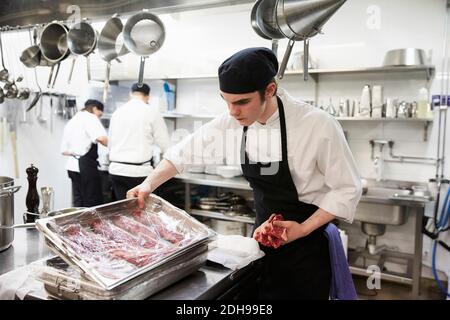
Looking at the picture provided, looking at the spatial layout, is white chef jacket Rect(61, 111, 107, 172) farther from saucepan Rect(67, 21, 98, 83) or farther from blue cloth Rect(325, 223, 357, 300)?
blue cloth Rect(325, 223, 357, 300)

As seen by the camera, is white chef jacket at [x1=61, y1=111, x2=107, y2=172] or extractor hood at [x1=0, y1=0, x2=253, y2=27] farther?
white chef jacket at [x1=61, y1=111, x2=107, y2=172]

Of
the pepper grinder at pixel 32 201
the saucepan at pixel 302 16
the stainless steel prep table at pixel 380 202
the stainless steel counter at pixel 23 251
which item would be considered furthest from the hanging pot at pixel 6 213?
the stainless steel prep table at pixel 380 202

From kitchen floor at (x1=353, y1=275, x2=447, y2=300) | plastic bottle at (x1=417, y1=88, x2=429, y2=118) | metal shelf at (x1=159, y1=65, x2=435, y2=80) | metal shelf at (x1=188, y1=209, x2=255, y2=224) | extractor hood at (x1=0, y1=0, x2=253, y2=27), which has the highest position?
extractor hood at (x1=0, y1=0, x2=253, y2=27)

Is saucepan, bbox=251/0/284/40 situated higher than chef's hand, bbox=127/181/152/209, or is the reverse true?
saucepan, bbox=251/0/284/40

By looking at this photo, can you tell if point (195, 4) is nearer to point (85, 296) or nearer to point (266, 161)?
point (266, 161)

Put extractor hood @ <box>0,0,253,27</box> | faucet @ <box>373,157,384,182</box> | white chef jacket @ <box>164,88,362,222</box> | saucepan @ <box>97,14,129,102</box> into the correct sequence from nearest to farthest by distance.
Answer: white chef jacket @ <box>164,88,362,222</box> < extractor hood @ <box>0,0,253,27</box> < saucepan @ <box>97,14,129,102</box> < faucet @ <box>373,157,384,182</box>

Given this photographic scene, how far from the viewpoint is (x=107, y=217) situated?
125cm

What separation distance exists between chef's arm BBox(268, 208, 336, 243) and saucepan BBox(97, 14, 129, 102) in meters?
1.23

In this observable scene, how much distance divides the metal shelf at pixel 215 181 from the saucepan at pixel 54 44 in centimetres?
168

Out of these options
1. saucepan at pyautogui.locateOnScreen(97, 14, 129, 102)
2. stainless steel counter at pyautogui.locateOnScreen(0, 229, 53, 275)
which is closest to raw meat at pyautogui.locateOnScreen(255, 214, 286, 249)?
stainless steel counter at pyautogui.locateOnScreen(0, 229, 53, 275)

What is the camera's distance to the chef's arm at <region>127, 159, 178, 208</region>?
4.47 feet

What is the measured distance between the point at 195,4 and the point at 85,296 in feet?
4.56

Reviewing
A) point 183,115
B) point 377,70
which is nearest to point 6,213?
point 183,115

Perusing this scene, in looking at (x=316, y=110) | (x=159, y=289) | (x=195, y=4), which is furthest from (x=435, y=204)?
(x=159, y=289)
